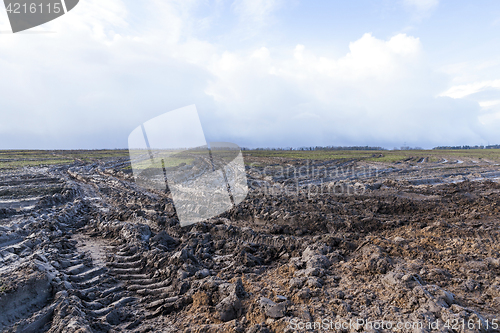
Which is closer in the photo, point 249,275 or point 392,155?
point 249,275

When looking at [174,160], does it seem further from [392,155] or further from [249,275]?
[392,155]

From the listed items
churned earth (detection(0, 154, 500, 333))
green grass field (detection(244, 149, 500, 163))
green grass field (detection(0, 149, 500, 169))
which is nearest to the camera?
churned earth (detection(0, 154, 500, 333))

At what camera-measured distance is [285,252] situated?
22.5ft

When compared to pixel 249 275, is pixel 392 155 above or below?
below

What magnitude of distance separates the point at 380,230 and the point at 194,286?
6996 millimetres

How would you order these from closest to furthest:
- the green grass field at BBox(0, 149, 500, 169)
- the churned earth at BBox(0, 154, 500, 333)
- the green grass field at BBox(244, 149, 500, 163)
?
the churned earth at BBox(0, 154, 500, 333) → the green grass field at BBox(0, 149, 500, 169) → the green grass field at BBox(244, 149, 500, 163)

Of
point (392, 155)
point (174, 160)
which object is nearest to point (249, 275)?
point (174, 160)

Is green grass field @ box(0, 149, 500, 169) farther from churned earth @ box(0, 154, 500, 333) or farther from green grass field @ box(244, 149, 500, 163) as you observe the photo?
churned earth @ box(0, 154, 500, 333)

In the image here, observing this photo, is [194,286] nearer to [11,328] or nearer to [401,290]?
[11,328]

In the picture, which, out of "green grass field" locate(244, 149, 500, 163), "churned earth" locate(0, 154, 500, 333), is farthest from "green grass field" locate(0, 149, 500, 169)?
"churned earth" locate(0, 154, 500, 333)

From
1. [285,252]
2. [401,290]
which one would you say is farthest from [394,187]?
[401,290]

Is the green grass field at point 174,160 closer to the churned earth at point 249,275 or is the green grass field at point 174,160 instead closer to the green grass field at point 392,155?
the green grass field at point 392,155

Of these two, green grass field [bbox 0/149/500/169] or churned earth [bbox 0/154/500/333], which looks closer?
churned earth [bbox 0/154/500/333]

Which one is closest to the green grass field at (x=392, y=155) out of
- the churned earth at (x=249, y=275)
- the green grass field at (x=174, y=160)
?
the green grass field at (x=174, y=160)
